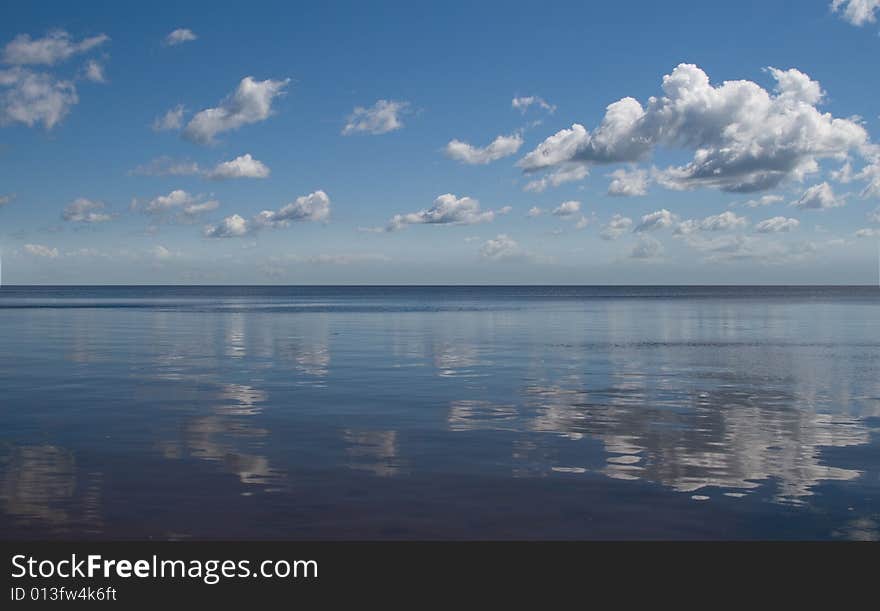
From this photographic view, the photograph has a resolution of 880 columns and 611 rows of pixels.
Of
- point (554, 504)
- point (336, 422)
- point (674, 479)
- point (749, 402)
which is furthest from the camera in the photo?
point (749, 402)

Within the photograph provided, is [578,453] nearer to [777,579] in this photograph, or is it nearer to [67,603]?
[777,579]

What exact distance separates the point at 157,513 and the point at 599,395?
16226 mm

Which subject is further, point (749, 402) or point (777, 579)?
point (749, 402)

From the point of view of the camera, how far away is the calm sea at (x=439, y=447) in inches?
459

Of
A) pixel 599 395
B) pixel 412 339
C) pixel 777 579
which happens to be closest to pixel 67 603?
pixel 777 579

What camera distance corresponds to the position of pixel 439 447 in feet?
55.1

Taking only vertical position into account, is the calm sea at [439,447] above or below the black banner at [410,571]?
above

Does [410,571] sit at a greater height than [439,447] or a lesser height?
lesser

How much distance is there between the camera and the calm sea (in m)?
11.6

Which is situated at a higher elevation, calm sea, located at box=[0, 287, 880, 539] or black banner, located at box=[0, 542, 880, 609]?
calm sea, located at box=[0, 287, 880, 539]

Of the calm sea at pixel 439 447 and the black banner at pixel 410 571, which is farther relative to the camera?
the calm sea at pixel 439 447

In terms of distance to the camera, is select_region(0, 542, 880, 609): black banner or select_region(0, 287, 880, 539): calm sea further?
select_region(0, 287, 880, 539): calm sea

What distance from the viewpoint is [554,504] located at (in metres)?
12.5

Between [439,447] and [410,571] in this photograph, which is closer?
[410,571]
